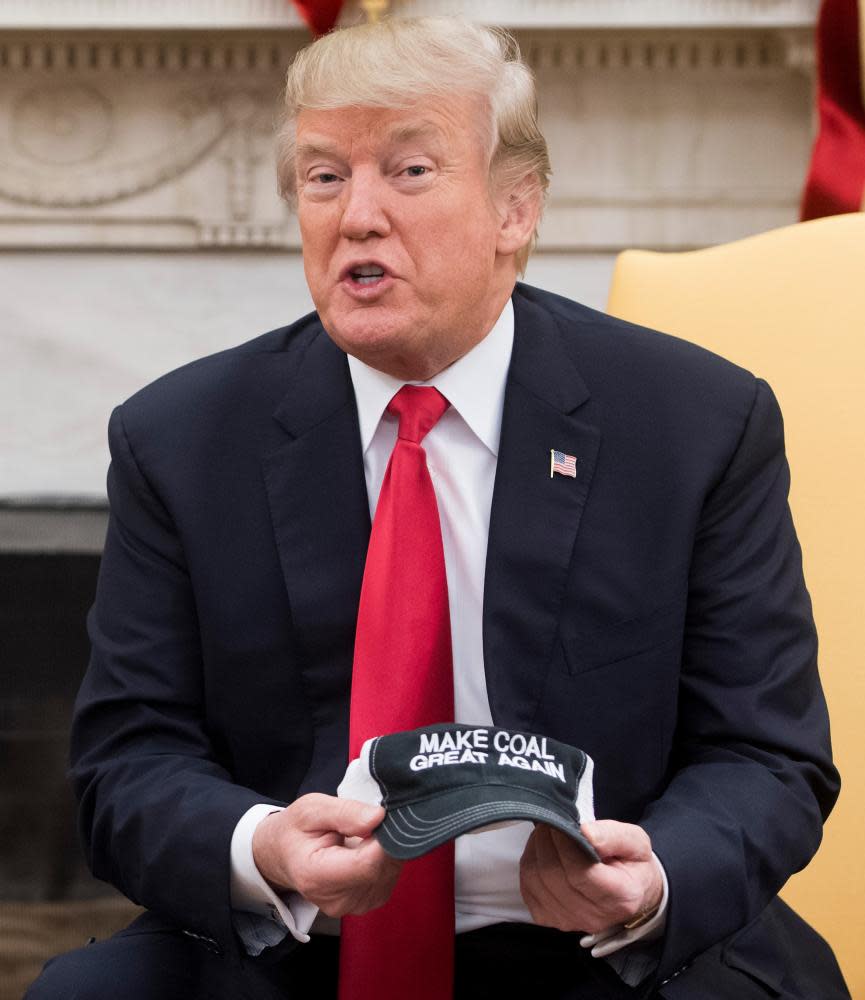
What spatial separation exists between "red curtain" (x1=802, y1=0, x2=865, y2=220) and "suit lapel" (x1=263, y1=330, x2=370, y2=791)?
4.78ft

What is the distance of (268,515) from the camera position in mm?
1667

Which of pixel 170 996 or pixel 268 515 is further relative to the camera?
pixel 268 515

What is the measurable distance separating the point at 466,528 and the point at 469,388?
148 mm

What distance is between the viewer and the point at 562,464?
1.64 metres

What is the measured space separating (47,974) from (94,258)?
6.54 feet

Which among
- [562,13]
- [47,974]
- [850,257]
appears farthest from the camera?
[562,13]

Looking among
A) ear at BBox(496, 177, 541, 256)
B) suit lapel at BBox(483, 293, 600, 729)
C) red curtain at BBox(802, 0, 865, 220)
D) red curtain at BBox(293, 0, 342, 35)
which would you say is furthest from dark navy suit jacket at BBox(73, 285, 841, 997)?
red curtain at BBox(293, 0, 342, 35)

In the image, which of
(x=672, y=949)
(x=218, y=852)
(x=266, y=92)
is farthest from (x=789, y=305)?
(x=266, y=92)

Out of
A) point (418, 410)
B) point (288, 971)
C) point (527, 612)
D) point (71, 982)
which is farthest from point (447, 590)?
point (71, 982)

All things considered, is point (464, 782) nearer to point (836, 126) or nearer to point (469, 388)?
point (469, 388)

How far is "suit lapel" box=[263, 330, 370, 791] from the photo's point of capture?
1.61 metres

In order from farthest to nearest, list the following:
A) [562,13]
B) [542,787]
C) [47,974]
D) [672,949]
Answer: [562,13] < [47,974] < [672,949] < [542,787]

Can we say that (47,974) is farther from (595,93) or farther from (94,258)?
(595,93)

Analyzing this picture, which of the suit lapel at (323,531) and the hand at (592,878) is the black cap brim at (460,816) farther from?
the suit lapel at (323,531)
